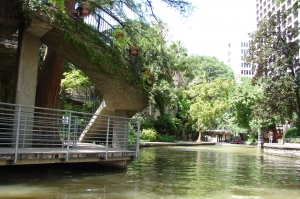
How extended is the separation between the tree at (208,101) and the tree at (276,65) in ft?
25.8

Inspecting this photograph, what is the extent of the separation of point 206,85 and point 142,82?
93.8ft

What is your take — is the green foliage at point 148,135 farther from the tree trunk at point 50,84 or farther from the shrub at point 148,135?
the tree trunk at point 50,84

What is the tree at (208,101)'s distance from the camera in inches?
1524

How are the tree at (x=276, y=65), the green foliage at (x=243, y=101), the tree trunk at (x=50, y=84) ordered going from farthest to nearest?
1. the green foliage at (x=243, y=101)
2. the tree at (x=276, y=65)
3. the tree trunk at (x=50, y=84)

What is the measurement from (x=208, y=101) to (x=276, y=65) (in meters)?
11.8

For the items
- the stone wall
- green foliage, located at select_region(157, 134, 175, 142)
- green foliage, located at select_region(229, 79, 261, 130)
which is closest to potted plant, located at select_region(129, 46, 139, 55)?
the stone wall

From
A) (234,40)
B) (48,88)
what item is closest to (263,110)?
(48,88)

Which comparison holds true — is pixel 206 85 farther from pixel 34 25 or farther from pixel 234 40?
pixel 234 40

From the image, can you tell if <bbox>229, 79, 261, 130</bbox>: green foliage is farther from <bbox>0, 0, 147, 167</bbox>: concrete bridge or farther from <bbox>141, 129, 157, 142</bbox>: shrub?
<bbox>0, 0, 147, 167</bbox>: concrete bridge

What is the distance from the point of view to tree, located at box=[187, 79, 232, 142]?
38.7 meters

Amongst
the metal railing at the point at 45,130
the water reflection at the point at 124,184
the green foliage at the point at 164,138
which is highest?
the metal railing at the point at 45,130

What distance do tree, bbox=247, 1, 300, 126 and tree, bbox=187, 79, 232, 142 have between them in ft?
25.8

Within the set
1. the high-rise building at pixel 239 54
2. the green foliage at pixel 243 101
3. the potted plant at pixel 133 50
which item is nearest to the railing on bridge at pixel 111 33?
the potted plant at pixel 133 50

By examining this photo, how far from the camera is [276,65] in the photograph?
29.3 meters
